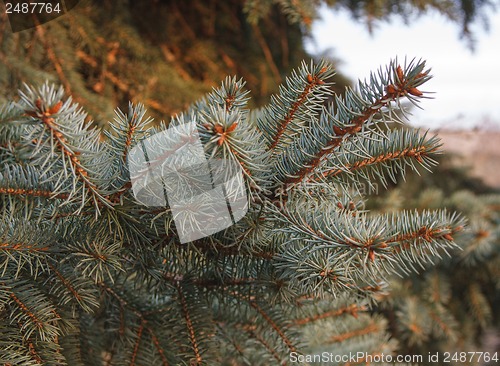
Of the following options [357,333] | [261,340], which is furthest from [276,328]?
[357,333]

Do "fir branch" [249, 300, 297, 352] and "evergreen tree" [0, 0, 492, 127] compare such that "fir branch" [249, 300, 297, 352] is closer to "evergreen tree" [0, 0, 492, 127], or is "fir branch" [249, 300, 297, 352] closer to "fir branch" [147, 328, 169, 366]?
"fir branch" [147, 328, 169, 366]

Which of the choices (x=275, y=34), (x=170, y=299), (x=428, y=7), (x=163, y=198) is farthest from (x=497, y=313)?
(x=163, y=198)

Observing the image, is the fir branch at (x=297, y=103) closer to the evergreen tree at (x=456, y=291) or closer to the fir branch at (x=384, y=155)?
the fir branch at (x=384, y=155)

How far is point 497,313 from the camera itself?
1.49 metres

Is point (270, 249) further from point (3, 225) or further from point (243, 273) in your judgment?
point (3, 225)

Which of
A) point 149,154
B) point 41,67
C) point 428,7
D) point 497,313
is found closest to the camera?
point 149,154

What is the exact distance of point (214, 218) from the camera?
0.37 metres

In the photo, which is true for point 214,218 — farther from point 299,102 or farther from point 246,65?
point 246,65

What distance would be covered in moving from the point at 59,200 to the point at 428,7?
42.4 inches

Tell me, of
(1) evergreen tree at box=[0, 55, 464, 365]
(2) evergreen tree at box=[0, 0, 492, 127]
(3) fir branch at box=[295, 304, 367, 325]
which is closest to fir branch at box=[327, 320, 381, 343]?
(3) fir branch at box=[295, 304, 367, 325]

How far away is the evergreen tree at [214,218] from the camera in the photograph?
32 cm

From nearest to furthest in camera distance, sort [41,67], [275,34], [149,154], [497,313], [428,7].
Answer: [149,154] → [41,67] → [428,7] → [275,34] → [497,313]

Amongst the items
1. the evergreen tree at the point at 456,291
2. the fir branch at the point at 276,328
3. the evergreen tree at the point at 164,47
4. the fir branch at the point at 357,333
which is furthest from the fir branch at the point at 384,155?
the evergreen tree at the point at 456,291

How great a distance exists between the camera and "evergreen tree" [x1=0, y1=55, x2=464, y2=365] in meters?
0.32
